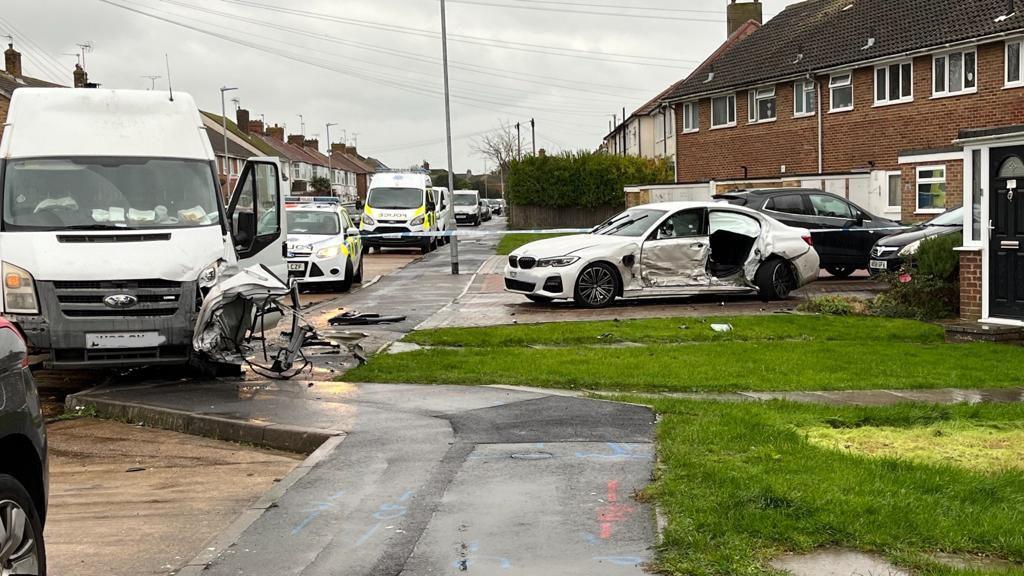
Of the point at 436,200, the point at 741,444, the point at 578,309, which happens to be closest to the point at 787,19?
the point at 436,200

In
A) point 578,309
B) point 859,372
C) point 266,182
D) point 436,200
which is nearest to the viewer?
point 859,372

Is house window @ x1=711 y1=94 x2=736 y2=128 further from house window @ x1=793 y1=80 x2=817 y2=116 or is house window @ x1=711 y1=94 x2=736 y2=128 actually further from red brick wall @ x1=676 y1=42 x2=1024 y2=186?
house window @ x1=793 y1=80 x2=817 y2=116

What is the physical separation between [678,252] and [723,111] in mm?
27015

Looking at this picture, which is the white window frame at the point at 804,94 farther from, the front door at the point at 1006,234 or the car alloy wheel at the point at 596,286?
the front door at the point at 1006,234

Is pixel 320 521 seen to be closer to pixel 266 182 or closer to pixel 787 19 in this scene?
pixel 266 182

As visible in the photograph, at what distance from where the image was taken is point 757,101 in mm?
40031

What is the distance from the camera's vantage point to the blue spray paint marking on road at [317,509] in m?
5.70

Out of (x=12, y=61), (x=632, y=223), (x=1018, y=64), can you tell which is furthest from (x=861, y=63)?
(x=12, y=61)

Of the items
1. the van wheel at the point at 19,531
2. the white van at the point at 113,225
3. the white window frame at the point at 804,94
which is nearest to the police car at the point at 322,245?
the white van at the point at 113,225

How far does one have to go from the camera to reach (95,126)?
36.2ft

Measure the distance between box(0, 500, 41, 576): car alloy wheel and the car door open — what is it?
12962 millimetres

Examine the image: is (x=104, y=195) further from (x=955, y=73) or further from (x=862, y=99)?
(x=862, y=99)

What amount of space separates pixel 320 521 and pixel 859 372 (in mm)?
6563

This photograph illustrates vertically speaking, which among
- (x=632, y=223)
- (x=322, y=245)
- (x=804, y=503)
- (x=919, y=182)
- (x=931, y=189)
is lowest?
(x=804, y=503)
